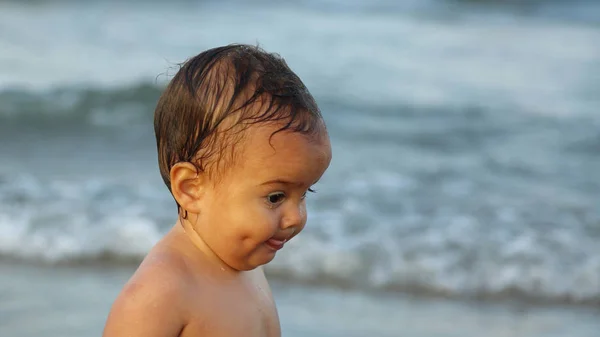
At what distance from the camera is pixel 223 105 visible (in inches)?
77.0

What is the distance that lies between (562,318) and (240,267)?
7.64 ft

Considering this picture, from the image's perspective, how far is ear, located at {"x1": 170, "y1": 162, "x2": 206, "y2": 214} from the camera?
2027 mm

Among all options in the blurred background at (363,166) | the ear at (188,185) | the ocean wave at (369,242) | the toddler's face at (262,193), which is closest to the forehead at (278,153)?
the toddler's face at (262,193)

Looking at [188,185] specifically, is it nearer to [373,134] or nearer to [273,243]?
[273,243]

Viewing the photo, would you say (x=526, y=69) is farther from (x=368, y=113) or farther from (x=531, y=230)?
(x=531, y=230)

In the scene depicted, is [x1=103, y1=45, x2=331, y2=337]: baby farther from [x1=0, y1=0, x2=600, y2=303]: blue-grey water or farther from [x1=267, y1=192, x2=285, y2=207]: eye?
[x1=0, y1=0, x2=600, y2=303]: blue-grey water

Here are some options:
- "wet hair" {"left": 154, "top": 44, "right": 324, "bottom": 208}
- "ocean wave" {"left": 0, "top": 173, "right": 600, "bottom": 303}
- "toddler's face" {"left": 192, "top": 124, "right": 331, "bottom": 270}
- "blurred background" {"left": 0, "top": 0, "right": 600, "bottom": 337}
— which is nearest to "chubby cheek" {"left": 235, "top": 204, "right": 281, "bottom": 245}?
"toddler's face" {"left": 192, "top": 124, "right": 331, "bottom": 270}

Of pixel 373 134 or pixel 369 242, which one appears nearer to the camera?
pixel 369 242

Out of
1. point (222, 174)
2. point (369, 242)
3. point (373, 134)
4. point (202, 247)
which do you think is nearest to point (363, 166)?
point (373, 134)

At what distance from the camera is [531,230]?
16.5ft

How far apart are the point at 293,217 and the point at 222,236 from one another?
6.0 inches

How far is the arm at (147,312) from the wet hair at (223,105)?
0.25 metres

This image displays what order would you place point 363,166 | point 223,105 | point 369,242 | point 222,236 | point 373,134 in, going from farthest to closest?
1. point 373,134
2. point 363,166
3. point 369,242
4. point 222,236
5. point 223,105

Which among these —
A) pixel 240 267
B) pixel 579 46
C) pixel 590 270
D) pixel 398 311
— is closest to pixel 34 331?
pixel 398 311
